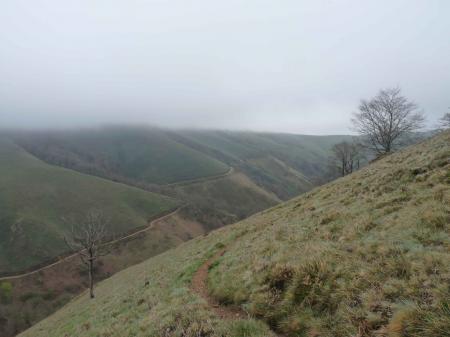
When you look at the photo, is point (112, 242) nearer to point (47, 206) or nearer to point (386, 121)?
point (47, 206)

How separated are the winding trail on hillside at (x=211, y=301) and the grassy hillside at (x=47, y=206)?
8997 cm

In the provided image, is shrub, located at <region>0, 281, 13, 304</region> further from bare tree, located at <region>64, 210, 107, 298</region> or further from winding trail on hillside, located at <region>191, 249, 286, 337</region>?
winding trail on hillside, located at <region>191, 249, 286, 337</region>

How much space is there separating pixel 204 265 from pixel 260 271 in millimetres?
7386

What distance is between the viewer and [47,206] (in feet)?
374

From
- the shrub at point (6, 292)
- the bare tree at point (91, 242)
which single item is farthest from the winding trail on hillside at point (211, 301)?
the shrub at point (6, 292)

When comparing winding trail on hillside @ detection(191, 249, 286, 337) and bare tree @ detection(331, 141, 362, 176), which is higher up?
bare tree @ detection(331, 141, 362, 176)

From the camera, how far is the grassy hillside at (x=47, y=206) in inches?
3602

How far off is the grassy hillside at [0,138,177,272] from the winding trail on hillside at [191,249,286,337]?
90.0 metres

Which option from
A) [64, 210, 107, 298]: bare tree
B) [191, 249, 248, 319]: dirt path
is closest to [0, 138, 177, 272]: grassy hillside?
[64, 210, 107, 298]: bare tree

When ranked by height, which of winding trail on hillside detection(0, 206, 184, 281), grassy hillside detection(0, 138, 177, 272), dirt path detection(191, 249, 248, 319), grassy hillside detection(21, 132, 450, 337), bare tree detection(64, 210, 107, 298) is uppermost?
grassy hillside detection(21, 132, 450, 337)

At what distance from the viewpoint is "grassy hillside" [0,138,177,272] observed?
91500 millimetres

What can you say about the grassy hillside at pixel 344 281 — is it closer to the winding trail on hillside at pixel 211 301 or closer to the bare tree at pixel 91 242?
the winding trail on hillside at pixel 211 301

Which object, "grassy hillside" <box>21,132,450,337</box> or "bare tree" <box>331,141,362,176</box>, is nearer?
"grassy hillside" <box>21,132,450,337</box>

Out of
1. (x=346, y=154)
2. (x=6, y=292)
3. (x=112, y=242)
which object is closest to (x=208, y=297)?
(x=346, y=154)
